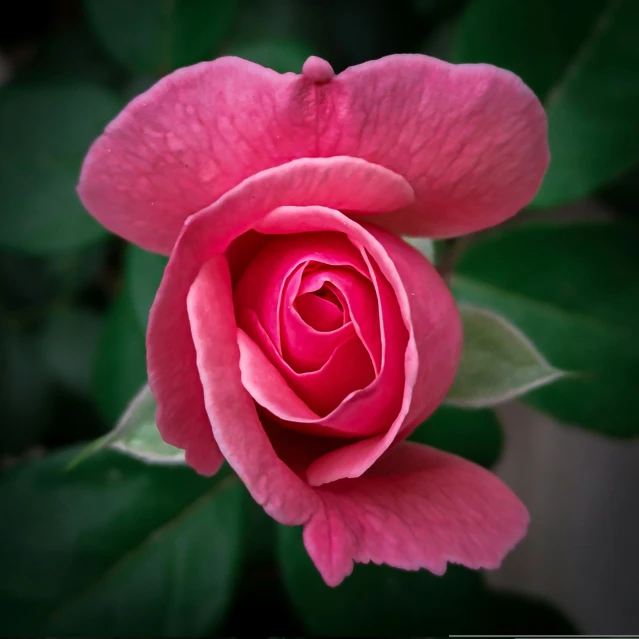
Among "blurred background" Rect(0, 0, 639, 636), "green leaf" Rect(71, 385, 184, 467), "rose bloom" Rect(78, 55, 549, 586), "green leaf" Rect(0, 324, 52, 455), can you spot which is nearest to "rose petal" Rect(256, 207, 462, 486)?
"rose bloom" Rect(78, 55, 549, 586)

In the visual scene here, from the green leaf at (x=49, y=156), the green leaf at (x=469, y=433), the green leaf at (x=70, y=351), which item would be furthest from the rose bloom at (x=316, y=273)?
the green leaf at (x=70, y=351)

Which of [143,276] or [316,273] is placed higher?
[316,273]

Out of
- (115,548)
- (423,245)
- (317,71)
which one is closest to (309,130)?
(317,71)

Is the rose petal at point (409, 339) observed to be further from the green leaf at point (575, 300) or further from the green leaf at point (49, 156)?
the green leaf at point (49, 156)

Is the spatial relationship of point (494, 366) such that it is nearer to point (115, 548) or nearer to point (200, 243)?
point (200, 243)

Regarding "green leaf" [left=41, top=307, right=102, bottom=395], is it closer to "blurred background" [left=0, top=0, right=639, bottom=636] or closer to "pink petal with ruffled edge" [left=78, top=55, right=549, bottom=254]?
"blurred background" [left=0, top=0, right=639, bottom=636]

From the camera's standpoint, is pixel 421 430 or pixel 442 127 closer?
pixel 442 127

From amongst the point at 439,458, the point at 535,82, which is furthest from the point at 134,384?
the point at 535,82
